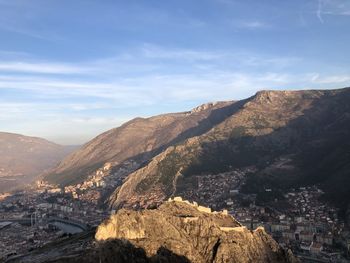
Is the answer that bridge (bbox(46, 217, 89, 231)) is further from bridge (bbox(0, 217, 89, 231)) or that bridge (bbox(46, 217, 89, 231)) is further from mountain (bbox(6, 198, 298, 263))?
mountain (bbox(6, 198, 298, 263))

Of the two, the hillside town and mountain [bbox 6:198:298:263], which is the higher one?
mountain [bbox 6:198:298:263]

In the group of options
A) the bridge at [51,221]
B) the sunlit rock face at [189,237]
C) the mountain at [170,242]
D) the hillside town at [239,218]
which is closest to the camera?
the mountain at [170,242]

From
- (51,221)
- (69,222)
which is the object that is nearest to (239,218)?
(69,222)

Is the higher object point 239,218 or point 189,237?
point 189,237

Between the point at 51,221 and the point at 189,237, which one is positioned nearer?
the point at 189,237

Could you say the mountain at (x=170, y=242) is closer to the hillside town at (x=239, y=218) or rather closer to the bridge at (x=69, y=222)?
the hillside town at (x=239, y=218)

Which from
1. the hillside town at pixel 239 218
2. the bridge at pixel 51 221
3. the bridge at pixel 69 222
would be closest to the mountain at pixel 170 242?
the hillside town at pixel 239 218

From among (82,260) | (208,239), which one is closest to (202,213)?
(208,239)

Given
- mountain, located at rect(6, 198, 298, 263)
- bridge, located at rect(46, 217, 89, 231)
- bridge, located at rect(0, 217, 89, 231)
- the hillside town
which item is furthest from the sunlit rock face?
bridge, located at rect(0, 217, 89, 231)

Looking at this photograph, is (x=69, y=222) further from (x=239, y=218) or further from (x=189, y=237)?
(x=189, y=237)
